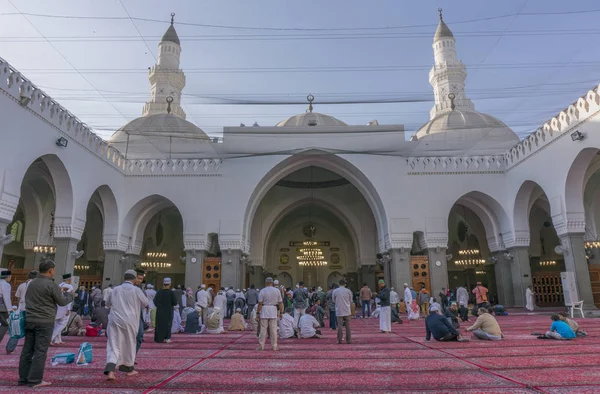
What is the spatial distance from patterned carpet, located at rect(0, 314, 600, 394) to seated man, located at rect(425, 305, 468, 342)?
167mm

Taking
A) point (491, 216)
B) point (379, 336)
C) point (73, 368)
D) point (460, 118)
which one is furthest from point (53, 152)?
point (460, 118)

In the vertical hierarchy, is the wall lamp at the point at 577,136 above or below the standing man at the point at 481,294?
above

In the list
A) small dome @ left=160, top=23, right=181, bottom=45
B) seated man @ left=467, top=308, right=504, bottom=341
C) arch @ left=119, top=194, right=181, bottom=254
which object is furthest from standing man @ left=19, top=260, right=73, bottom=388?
small dome @ left=160, top=23, right=181, bottom=45

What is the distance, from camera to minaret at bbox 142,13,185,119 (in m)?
25.1

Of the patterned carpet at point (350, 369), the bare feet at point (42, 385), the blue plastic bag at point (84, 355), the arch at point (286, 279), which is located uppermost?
the arch at point (286, 279)

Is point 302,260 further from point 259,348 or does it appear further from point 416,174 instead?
point 259,348

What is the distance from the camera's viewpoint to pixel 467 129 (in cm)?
1931

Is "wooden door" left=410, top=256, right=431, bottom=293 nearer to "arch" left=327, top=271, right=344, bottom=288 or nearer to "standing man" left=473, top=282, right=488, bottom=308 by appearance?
"standing man" left=473, top=282, right=488, bottom=308

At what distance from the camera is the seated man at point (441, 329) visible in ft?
21.7

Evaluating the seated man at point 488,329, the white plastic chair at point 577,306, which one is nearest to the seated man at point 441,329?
the seated man at point 488,329

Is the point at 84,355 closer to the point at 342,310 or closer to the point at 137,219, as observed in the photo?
the point at 342,310

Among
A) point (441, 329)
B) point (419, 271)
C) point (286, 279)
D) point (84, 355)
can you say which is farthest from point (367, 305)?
point (286, 279)

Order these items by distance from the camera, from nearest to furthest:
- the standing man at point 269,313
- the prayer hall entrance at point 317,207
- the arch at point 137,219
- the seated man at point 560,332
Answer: the standing man at point 269,313 < the seated man at point 560,332 < the arch at point 137,219 < the prayer hall entrance at point 317,207

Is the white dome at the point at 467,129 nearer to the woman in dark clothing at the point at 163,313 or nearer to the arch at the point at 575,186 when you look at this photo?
the arch at the point at 575,186
